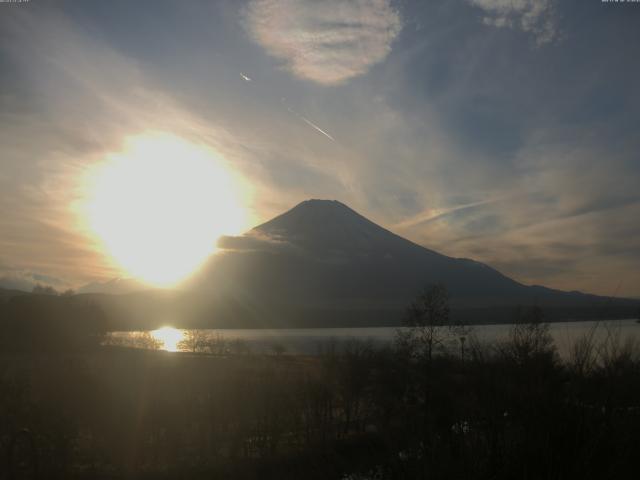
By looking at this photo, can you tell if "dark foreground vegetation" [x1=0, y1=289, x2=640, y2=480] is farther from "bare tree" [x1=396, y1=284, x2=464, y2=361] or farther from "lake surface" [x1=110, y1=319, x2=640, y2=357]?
"lake surface" [x1=110, y1=319, x2=640, y2=357]

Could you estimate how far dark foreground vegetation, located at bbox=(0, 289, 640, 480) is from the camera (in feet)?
14.3

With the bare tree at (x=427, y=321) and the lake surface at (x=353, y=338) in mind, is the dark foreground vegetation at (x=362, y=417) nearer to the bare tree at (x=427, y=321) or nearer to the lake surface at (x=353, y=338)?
the bare tree at (x=427, y=321)

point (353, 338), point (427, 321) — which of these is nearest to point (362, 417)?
point (427, 321)

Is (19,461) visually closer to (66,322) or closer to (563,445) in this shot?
(563,445)

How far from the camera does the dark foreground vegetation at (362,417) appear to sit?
4.34 metres

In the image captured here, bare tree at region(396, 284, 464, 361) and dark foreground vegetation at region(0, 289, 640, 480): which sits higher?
bare tree at region(396, 284, 464, 361)

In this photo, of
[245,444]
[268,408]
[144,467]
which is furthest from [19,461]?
[268,408]

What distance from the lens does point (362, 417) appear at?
32.8m

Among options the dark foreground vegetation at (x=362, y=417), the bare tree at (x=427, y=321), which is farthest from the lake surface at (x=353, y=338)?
the bare tree at (x=427, y=321)

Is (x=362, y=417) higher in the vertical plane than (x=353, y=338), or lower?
lower

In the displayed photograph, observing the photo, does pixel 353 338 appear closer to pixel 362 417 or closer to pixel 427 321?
pixel 427 321

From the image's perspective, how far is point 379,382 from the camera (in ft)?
107

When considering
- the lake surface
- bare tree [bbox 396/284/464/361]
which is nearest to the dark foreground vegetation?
bare tree [bbox 396/284/464/361]

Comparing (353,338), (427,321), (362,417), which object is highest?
(427,321)
